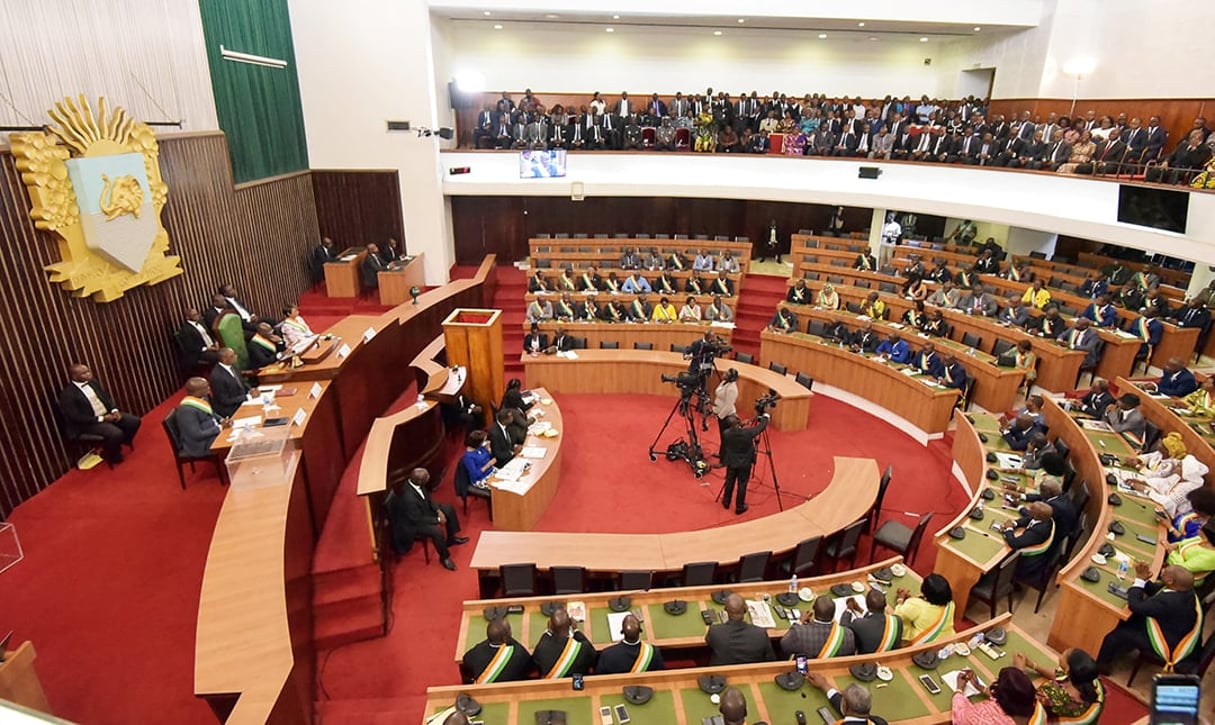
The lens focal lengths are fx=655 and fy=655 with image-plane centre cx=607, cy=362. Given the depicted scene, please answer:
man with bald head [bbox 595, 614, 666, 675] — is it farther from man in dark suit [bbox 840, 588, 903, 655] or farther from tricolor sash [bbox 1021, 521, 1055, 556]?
tricolor sash [bbox 1021, 521, 1055, 556]

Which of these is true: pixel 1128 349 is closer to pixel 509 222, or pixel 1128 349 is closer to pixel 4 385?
pixel 509 222

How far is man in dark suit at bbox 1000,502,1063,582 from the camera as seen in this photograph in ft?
20.5

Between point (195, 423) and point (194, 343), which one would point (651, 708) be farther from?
point (194, 343)

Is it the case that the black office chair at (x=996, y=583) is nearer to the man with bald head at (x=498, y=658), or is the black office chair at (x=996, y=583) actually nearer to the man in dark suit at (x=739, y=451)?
the man in dark suit at (x=739, y=451)

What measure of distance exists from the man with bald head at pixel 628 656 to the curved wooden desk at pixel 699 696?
0.18 metres

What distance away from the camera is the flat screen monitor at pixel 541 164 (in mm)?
15750

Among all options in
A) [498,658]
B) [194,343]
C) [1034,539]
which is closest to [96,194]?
[194,343]

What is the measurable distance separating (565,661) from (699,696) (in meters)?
0.99

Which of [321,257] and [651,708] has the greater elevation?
[321,257]

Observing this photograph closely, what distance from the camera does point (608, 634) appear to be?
533 centimetres

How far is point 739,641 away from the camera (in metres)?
4.90

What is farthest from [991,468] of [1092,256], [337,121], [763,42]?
[763,42]

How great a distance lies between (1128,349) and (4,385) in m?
14.6

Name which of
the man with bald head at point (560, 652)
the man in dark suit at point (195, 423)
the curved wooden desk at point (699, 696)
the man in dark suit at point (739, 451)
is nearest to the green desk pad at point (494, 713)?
the curved wooden desk at point (699, 696)
